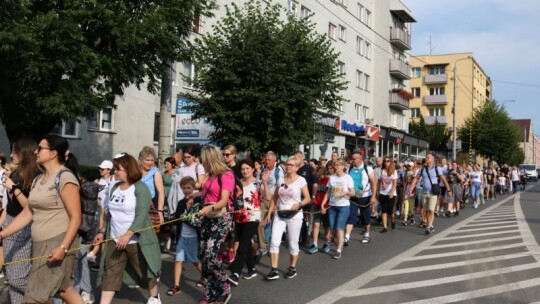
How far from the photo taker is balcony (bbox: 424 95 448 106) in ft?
A: 236

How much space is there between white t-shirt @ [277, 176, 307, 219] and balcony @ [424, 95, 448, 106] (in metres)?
68.1

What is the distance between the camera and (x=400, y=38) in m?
48.4

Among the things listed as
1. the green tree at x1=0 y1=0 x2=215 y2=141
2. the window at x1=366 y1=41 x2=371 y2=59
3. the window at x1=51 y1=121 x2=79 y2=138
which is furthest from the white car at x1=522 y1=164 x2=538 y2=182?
the green tree at x1=0 y1=0 x2=215 y2=141

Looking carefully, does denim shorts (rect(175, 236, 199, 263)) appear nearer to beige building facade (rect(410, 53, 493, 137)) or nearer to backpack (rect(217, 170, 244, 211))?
backpack (rect(217, 170, 244, 211))

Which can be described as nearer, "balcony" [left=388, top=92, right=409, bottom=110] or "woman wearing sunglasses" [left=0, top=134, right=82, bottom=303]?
"woman wearing sunglasses" [left=0, top=134, right=82, bottom=303]

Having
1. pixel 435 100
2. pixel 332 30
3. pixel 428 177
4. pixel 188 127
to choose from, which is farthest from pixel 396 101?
pixel 428 177

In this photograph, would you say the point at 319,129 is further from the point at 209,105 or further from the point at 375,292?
the point at 375,292

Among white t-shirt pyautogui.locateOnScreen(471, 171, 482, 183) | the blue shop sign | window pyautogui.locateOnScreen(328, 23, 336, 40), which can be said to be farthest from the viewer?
window pyautogui.locateOnScreen(328, 23, 336, 40)

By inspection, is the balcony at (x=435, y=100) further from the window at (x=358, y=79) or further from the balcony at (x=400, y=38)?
the window at (x=358, y=79)

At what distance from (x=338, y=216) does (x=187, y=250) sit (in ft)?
11.1

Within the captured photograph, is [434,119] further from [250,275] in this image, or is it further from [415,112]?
[250,275]

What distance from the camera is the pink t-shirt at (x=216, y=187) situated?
234 inches

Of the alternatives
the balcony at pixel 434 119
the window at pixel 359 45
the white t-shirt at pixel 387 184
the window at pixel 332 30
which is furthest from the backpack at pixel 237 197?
the balcony at pixel 434 119

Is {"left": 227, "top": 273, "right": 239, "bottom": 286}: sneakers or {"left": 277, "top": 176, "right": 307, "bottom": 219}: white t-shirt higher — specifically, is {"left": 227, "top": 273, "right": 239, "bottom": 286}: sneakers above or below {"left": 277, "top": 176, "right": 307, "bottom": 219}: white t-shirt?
below
